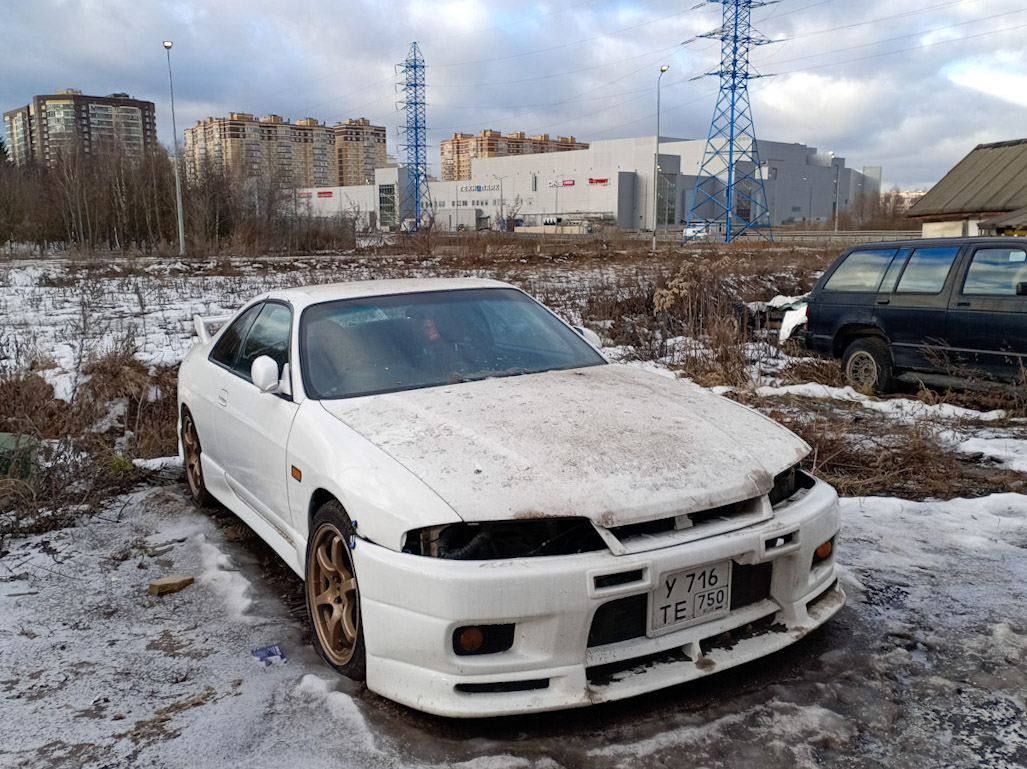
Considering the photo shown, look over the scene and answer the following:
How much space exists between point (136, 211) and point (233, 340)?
43660mm

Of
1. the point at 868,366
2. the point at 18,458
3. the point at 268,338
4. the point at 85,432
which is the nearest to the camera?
the point at 268,338

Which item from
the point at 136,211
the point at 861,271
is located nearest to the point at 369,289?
the point at 861,271

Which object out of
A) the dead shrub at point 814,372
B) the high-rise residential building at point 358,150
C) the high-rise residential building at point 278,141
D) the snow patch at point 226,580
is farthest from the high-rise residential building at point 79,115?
the snow patch at point 226,580

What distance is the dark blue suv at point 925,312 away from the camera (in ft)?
23.7

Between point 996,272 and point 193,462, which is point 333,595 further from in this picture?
point 996,272

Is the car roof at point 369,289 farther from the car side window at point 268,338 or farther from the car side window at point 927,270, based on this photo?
the car side window at point 927,270

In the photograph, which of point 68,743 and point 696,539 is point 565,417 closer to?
point 696,539

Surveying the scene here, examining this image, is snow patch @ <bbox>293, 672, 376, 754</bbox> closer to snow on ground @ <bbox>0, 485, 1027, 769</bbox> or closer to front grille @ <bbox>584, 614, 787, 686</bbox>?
snow on ground @ <bbox>0, 485, 1027, 769</bbox>

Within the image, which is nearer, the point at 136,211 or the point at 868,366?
the point at 868,366

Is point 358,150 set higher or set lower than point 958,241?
higher

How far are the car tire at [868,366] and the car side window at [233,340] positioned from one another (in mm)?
6366

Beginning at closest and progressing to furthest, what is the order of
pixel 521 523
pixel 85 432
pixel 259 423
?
pixel 521 523
pixel 259 423
pixel 85 432

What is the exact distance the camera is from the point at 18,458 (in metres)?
5.34

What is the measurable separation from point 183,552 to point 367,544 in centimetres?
218
